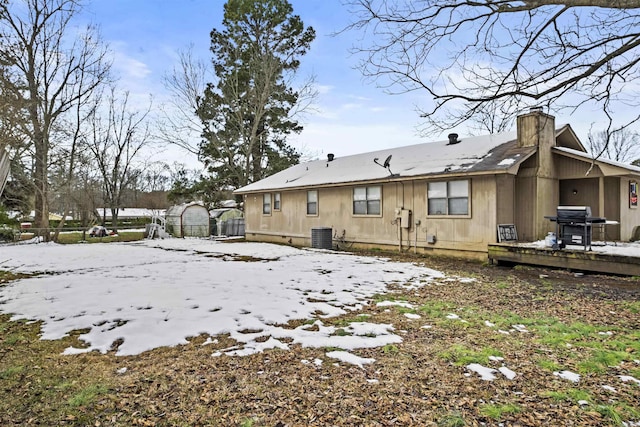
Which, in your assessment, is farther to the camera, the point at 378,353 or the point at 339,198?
the point at 339,198

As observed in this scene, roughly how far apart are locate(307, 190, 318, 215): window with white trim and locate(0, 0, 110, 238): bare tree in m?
11.9

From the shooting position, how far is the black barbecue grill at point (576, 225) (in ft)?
26.8

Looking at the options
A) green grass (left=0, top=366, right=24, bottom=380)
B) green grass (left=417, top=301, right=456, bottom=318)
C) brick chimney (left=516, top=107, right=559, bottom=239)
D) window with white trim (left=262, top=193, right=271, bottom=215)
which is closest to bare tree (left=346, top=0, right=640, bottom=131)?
green grass (left=417, top=301, right=456, bottom=318)

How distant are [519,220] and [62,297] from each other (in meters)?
11.0

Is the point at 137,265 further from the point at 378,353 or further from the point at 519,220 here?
the point at 519,220

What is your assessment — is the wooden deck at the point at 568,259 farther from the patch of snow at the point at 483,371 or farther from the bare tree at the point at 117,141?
the bare tree at the point at 117,141

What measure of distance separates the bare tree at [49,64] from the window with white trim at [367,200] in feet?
45.8

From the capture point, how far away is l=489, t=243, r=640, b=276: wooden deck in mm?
7480

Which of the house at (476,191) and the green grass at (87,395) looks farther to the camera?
the house at (476,191)

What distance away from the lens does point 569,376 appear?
313 centimetres

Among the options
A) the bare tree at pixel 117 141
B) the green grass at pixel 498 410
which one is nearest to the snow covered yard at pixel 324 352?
the green grass at pixel 498 410

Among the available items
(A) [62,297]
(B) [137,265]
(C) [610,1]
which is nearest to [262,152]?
(B) [137,265]

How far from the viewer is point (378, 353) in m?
3.67

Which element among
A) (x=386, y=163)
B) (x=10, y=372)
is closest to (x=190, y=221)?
(x=386, y=163)
